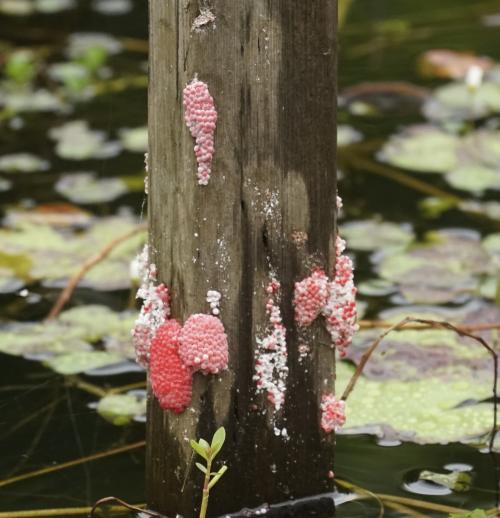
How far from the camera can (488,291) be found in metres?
3.60

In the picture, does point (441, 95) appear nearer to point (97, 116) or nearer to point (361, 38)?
point (361, 38)

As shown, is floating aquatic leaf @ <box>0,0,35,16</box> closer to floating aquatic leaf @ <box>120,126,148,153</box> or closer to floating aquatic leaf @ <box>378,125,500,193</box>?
floating aquatic leaf @ <box>120,126,148,153</box>

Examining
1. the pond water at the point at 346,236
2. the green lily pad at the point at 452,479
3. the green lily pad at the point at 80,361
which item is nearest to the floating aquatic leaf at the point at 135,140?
the pond water at the point at 346,236

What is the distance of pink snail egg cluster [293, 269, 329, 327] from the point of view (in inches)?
86.7

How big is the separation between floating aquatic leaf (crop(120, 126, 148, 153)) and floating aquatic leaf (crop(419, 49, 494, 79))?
152 cm

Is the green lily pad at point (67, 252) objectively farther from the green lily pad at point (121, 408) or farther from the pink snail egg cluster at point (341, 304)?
the pink snail egg cluster at point (341, 304)

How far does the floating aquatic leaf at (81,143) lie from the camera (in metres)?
4.99

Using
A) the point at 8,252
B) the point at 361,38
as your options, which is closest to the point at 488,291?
the point at 8,252

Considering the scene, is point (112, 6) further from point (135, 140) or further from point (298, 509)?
point (298, 509)

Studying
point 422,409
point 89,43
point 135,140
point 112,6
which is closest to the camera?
point 422,409

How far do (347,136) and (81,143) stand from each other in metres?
1.14

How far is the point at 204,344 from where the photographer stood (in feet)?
7.10

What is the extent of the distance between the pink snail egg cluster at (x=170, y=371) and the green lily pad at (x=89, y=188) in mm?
2347

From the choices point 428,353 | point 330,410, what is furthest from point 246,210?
point 428,353
